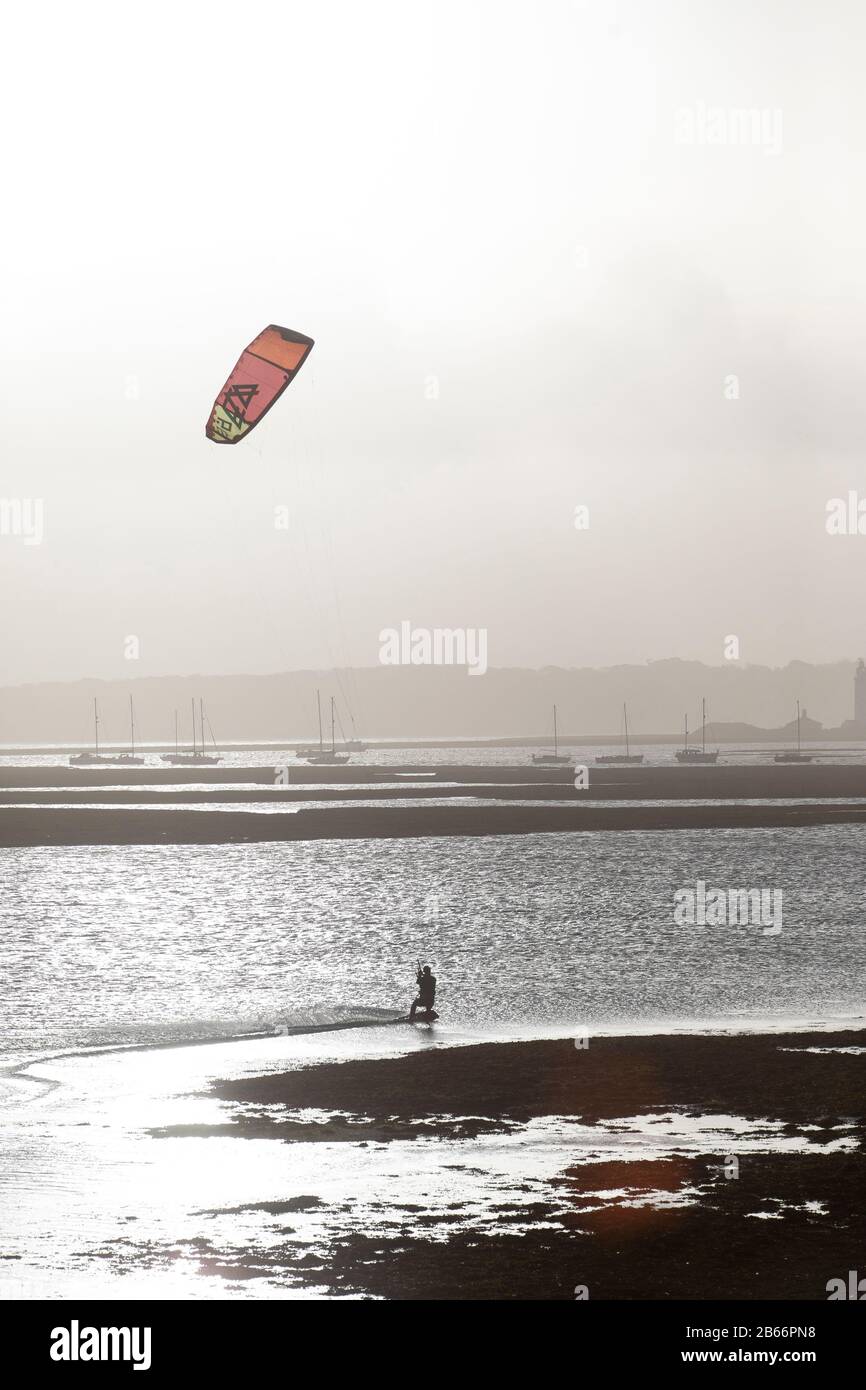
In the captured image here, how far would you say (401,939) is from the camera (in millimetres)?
33219

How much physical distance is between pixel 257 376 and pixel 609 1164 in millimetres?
20425

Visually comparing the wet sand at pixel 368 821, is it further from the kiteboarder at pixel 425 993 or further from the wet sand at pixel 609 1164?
the wet sand at pixel 609 1164

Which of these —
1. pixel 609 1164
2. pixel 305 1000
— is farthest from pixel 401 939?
pixel 609 1164

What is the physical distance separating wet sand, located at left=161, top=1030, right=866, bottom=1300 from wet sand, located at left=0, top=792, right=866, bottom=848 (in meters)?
42.5

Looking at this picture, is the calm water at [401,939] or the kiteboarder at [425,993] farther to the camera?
the calm water at [401,939]

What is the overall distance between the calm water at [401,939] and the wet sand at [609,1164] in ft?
13.2

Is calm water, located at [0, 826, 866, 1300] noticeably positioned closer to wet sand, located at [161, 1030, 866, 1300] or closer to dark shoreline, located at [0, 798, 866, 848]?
A: wet sand, located at [161, 1030, 866, 1300]

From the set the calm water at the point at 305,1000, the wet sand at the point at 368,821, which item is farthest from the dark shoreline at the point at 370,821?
the calm water at the point at 305,1000

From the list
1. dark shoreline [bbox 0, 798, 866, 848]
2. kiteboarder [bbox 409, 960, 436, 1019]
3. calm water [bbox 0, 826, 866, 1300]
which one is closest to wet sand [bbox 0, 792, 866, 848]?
dark shoreline [bbox 0, 798, 866, 848]

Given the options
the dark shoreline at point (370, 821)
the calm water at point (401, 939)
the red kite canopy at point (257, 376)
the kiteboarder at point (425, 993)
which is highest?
the red kite canopy at point (257, 376)

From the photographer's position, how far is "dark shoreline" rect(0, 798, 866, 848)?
6319 cm

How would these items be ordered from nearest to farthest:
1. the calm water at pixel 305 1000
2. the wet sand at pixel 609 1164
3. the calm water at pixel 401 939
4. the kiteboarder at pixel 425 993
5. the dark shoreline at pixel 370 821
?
1. the wet sand at pixel 609 1164
2. the calm water at pixel 305 1000
3. the kiteboarder at pixel 425 993
4. the calm water at pixel 401 939
5. the dark shoreline at pixel 370 821

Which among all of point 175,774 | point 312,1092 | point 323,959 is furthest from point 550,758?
point 312,1092

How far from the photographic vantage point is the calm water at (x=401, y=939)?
23.9m
